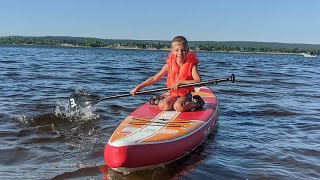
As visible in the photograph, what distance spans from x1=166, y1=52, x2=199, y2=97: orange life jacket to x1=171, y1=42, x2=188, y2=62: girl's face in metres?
0.10

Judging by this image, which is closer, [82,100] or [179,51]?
[179,51]

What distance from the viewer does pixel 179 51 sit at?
7.10m

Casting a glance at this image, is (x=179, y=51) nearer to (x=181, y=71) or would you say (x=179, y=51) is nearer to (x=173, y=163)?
(x=181, y=71)

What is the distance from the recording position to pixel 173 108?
7242 millimetres

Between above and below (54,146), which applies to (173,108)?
above

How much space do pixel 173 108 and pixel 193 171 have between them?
1.94 metres

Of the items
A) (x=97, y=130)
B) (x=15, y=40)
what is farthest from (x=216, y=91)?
(x=15, y=40)

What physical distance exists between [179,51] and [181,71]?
14.9 inches

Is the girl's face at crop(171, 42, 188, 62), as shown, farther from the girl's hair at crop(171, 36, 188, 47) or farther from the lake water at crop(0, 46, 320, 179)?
the lake water at crop(0, 46, 320, 179)

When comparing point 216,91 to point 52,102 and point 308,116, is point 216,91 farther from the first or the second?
point 52,102

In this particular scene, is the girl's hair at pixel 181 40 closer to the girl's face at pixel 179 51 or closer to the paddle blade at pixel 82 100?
the girl's face at pixel 179 51

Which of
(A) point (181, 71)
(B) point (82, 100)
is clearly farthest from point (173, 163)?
(B) point (82, 100)

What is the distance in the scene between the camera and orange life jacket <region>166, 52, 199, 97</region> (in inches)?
285

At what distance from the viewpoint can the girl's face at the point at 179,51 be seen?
698cm
